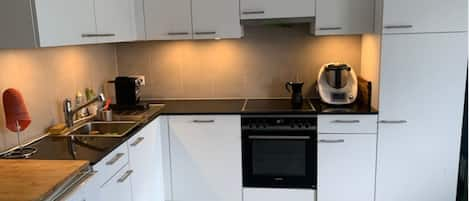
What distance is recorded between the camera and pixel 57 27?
1.91 metres

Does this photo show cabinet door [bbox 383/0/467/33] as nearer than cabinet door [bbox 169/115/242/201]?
Yes

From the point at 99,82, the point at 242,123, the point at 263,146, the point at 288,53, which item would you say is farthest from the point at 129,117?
the point at 288,53

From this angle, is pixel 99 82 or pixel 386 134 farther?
pixel 99 82

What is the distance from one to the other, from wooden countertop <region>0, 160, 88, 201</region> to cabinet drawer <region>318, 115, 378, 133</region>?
1.67 meters

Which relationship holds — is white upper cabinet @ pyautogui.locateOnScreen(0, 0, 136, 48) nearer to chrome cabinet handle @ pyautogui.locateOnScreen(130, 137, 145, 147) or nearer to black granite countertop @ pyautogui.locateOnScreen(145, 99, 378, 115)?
chrome cabinet handle @ pyautogui.locateOnScreen(130, 137, 145, 147)

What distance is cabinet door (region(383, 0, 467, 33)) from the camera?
8.38 feet

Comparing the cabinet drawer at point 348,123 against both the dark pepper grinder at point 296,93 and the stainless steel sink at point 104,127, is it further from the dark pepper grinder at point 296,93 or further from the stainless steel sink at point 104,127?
the stainless steel sink at point 104,127

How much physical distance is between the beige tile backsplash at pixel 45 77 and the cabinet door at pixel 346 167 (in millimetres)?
1796

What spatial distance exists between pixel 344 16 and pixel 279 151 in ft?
3.58

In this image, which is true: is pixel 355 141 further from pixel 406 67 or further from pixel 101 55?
pixel 101 55

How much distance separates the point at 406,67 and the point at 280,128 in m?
0.96

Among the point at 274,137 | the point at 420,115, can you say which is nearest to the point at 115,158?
the point at 274,137

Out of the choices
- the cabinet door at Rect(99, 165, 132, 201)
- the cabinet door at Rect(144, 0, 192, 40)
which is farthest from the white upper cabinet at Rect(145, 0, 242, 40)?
the cabinet door at Rect(99, 165, 132, 201)

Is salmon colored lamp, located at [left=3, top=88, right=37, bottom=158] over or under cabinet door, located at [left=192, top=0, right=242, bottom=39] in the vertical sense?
under
